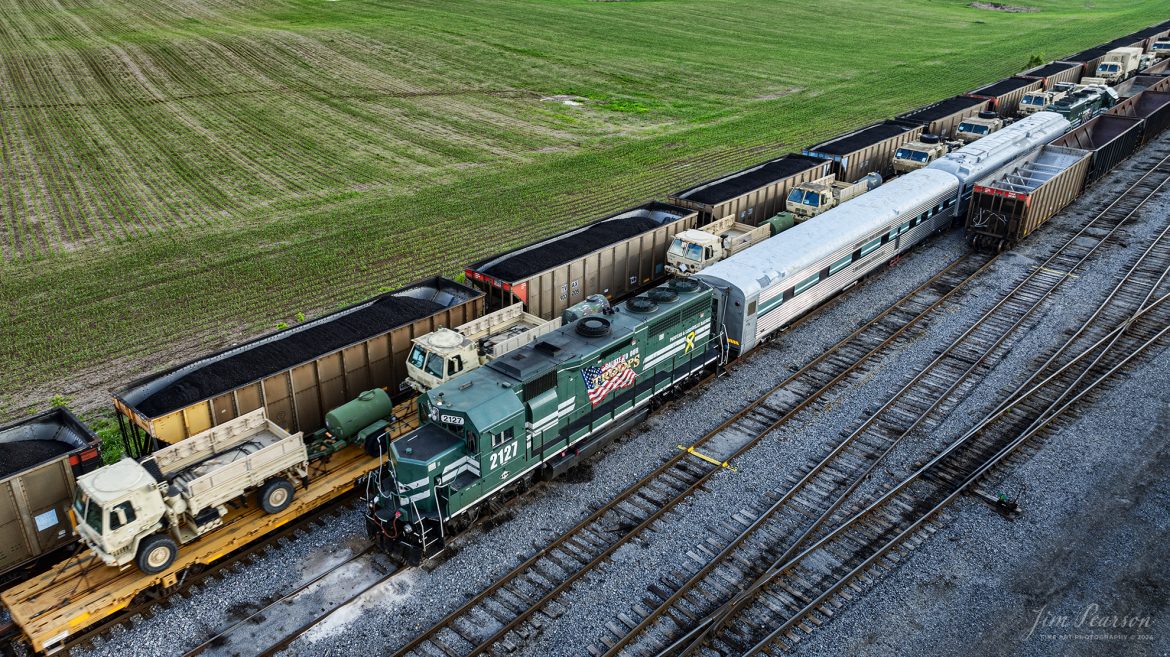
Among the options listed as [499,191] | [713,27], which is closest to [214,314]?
[499,191]

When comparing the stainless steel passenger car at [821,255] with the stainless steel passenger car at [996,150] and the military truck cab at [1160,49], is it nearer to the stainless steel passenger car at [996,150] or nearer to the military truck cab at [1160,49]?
the stainless steel passenger car at [996,150]

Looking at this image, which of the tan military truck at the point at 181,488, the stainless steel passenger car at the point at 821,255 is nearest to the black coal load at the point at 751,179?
the stainless steel passenger car at the point at 821,255

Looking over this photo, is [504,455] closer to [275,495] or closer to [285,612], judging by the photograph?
[275,495]

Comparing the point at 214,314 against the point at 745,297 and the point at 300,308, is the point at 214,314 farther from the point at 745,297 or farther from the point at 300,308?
the point at 745,297

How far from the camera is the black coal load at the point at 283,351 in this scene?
63.2 ft

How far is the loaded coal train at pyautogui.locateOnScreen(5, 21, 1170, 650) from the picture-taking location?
60.1 feet

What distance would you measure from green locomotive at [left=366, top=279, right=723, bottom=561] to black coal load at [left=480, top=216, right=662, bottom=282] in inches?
202

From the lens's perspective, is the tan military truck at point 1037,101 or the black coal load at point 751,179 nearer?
the black coal load at point 751,179

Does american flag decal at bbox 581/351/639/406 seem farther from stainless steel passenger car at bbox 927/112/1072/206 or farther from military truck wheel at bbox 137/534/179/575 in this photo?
stainless steel passenger car at bbox 927/112/1072/206

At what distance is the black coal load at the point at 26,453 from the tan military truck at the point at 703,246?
20.2 meters

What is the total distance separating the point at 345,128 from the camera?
57.3 metres

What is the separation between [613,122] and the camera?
199 feet

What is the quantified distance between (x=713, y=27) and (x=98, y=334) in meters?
84.7

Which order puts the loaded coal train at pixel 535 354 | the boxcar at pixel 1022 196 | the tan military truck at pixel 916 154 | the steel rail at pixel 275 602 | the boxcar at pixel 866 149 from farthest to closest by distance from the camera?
the tan military truck at pixel 916 154, the boxcar at pixel 866 149, the boxcar at pixel 1022 196, the loaded coal train at pixel 535 354, the steel rail at pixel 275 602
